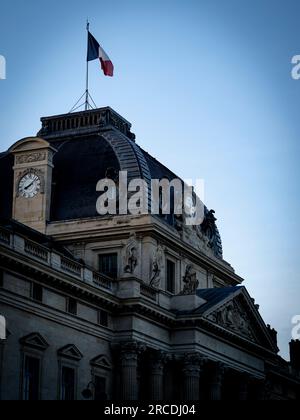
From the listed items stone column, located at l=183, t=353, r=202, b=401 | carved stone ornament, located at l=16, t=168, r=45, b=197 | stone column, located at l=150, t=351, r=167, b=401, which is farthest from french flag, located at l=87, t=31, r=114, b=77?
stone column, located at l=183, t=353, r=202, b=401

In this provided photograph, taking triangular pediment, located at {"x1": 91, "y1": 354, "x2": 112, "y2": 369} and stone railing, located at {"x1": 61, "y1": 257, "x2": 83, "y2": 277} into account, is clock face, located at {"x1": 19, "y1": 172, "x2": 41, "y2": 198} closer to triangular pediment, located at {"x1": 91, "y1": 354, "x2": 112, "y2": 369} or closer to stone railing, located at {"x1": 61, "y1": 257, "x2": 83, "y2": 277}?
stone railing, located at {"x1": 61, "y1": 257, "x2": 83, "y2": 277}

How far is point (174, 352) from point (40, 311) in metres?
15.1

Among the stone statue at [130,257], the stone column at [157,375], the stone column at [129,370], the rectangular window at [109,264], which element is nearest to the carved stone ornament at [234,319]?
the stone column at [157,375]

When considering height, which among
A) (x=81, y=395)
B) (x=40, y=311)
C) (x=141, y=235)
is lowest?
(x=81, y=395)

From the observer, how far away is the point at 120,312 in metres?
66.7

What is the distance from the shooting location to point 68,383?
61.4 meters

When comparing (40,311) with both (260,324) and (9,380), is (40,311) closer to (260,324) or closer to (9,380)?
(9,380)

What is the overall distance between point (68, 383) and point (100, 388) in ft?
13.1

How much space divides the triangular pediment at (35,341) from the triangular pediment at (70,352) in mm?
1599

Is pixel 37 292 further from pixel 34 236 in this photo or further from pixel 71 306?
pixel 34 236

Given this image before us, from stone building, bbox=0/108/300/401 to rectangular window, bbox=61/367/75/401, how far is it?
0.20 ft

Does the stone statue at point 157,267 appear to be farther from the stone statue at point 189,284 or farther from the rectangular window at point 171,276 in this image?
the rectangular window at point 171,276

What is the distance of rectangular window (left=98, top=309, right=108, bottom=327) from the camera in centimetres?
6525

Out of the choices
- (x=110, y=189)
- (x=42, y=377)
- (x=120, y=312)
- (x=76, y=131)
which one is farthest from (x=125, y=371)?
(x=76, y=131)
